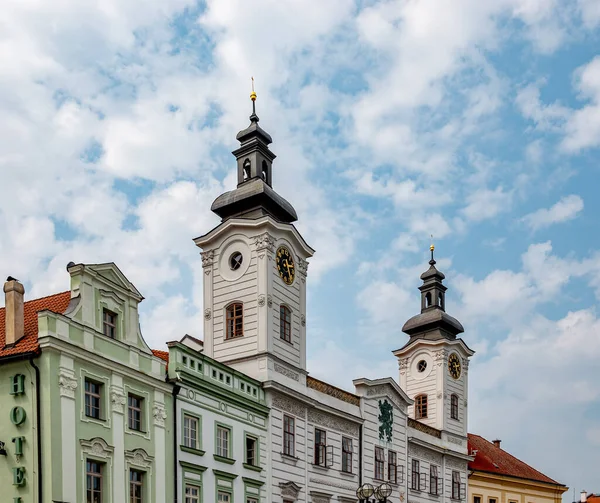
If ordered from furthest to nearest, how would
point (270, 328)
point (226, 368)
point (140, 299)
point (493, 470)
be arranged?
point (493, 470) < point (270, 328) < point (226, 368) < point (140, 299)

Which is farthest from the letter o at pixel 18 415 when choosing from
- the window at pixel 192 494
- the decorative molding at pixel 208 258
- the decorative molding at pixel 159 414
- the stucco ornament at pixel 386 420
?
the stucco ornament at pixel 386 420

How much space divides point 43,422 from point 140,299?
270 inches

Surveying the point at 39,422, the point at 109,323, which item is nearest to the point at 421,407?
the point at 109,323

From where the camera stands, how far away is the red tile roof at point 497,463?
66312 millimetres

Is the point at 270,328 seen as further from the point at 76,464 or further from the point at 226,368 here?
the point at 76,464

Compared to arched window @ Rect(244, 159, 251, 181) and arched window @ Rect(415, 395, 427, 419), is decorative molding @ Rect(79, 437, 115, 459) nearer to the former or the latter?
arched window @ Rect(244, 159, 251, 181)

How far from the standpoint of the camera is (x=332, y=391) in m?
47.3

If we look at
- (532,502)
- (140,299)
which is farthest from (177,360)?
(532,502)

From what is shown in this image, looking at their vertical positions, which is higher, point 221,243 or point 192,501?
point 221,243

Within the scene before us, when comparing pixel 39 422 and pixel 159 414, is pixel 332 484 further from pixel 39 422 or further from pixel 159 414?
pixel 39 422

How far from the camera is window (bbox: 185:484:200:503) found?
36.0 m

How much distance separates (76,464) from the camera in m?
30.4

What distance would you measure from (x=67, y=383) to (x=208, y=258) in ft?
52.7

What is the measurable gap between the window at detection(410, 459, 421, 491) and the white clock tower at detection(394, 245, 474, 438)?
5.59 metres
